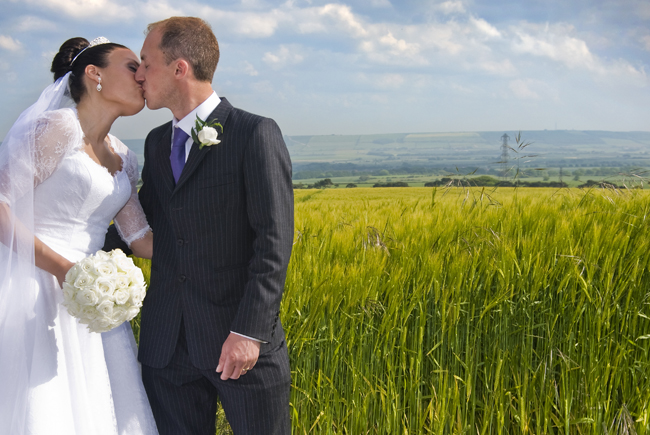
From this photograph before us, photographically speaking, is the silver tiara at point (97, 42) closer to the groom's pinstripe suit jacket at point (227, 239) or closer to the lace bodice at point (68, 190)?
the lace bodice at point (68, 190)

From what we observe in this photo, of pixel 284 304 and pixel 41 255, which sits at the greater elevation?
pixel 41 255

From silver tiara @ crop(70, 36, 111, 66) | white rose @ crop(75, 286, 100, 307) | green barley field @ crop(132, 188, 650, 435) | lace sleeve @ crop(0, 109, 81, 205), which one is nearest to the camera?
white rose @ crop(75, 286, 100, 307)

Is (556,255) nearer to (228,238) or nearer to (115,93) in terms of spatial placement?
(228,238)

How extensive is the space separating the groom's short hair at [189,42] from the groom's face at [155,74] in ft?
0.08

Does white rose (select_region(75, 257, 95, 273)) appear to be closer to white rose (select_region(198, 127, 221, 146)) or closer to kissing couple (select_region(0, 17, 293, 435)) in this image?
kissing couple (select_region(0, 17, 293, 435))

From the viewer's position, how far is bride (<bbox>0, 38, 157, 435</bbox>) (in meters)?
1.75

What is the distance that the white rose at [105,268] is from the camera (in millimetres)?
1699

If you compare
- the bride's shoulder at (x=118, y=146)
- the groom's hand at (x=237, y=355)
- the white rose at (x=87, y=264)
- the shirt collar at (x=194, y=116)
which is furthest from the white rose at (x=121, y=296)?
the bride's shoulder at (x=118, y=146)

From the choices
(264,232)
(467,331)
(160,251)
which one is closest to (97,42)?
(160,251)

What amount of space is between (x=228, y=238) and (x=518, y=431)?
189 cm

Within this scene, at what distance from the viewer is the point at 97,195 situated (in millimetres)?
1900

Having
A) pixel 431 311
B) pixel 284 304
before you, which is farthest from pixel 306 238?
pixel 431 311

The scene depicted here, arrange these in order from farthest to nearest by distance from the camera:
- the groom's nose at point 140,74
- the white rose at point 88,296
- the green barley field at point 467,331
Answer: the green barley field at point 467,331 < the groom's nose at point 140,74 < the white rose at point 88,296

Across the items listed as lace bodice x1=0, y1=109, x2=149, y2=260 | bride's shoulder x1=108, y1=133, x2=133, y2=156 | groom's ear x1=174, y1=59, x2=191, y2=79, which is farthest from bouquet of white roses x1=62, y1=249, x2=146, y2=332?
groom's ear x1=174, y1=59, x2=191, y2=79
